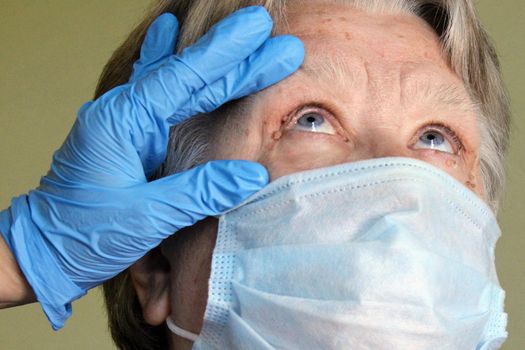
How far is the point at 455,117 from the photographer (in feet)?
5.16

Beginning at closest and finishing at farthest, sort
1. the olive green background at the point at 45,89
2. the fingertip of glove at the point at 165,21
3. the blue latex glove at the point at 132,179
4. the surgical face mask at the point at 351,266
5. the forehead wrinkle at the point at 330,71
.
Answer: the surgical face mask at the point at 351,266 < the blue latex glove at the point at 132,179 < the forehead wrinkle at the point at 330,71 < the fingertip of glove at the point at 165,21 < the olive green background at the point at 45,89

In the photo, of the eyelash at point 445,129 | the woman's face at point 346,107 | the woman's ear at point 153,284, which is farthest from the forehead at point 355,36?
the woman's ear at point 153,284

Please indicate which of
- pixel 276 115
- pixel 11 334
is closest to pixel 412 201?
pixel 276 115

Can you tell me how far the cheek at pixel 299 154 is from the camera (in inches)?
55.8

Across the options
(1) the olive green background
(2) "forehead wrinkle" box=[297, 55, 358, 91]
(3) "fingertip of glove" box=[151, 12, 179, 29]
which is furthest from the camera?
(1) the olive green background

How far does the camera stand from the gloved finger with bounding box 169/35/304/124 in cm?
143

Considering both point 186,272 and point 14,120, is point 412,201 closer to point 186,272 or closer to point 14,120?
point 186,272

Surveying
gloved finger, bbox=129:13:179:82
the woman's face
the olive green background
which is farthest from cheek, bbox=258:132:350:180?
the olive green background

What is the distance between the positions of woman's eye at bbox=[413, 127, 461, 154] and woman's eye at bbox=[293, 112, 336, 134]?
157 millimetres

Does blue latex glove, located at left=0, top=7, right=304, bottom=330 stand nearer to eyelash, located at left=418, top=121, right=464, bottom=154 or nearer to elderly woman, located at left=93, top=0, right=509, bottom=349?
elderly woman, located at left=93, top=0, right=509, bottom=349

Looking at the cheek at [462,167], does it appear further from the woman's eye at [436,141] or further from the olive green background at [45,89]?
the olive green background at [45,89]

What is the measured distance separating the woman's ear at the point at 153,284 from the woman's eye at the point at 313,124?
0.32 meters

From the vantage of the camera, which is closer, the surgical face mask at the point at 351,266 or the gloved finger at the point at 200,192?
the surgical face mask at the point at 351,266

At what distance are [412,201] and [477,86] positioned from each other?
527 millimetres
